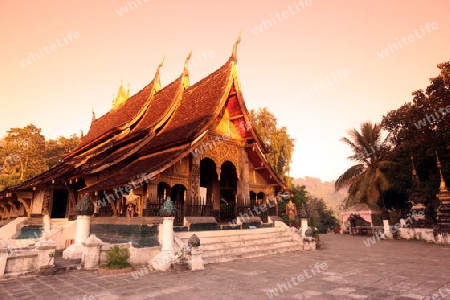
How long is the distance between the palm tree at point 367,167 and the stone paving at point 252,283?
16.3 metres

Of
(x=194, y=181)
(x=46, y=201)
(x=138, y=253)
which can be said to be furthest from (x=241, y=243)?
(x=46, y=201)

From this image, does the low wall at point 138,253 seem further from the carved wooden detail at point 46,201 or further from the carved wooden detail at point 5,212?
the carved wooden detail at point 5,212

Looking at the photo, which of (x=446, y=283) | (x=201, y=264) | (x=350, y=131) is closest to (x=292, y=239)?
(x=201, y=264)

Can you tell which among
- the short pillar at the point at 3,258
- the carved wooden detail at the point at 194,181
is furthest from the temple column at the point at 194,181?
the short pillar at the point at 3,258

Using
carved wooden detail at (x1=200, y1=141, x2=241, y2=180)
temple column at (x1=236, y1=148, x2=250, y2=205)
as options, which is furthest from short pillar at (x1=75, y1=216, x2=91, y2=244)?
temple column at (x1=236, y1=148, x2=250, y2=205)

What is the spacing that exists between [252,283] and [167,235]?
3.04m

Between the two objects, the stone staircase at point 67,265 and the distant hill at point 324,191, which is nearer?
the stone staircase at point 67,265

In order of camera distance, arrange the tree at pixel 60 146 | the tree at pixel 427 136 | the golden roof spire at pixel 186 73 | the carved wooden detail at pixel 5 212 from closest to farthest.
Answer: the golden roof spire at pixel 186 73
the carved wooden detail at pixel 5 212
the tree at pixel 427 136
the tree at pixel 60 146

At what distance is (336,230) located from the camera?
29.6 m

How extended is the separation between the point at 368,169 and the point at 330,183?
18633 cm

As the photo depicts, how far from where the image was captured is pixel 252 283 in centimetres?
573

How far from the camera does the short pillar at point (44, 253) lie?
6963 mm

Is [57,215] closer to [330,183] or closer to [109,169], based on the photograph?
[109,169]

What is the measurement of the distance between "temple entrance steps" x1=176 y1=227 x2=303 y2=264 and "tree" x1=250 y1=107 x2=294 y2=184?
14.0m
